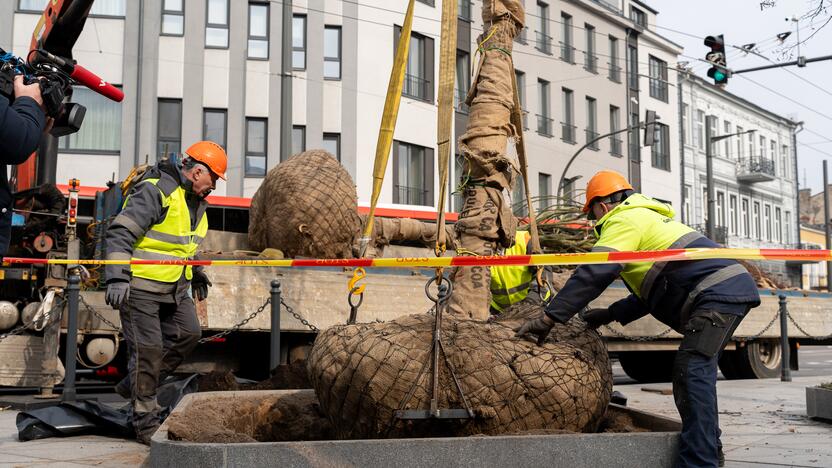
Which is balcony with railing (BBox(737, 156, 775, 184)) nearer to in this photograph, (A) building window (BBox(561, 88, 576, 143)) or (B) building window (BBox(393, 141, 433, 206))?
(A) building window (BBox(561, 88, 576, 143))

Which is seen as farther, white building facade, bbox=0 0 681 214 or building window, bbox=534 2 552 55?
building window, bbox=534 2 552 55

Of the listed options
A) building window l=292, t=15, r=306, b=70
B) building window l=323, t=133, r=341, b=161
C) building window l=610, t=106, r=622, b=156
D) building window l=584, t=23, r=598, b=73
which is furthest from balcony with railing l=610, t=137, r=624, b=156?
building window l=292, t=15, r=306, b=70

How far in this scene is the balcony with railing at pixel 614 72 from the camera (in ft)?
132

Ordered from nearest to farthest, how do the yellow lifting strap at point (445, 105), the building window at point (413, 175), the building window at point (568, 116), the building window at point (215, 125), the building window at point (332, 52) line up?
the yellow lifting strap at point (445, 105), the building window at point (215, 125), the building window at point (332, 52), the building window at point (413, 175), the building window at point (568, 116)

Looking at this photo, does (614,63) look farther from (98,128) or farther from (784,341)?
(784,341)

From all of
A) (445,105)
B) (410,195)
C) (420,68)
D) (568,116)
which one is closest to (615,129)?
(568,116)

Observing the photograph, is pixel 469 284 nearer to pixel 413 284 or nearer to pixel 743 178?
pixel 413 284

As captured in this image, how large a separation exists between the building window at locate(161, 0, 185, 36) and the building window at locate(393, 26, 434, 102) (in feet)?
21.9

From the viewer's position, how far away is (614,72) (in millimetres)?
40500

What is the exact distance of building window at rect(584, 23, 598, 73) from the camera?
38875 millimetres

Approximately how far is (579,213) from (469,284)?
6203mm

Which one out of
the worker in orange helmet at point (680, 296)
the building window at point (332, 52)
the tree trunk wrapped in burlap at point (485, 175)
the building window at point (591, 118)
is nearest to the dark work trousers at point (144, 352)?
the tree trunk wrapped in burlap at point (485, 175)

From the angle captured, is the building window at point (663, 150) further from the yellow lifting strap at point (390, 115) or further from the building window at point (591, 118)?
the yellow lifting strap at point (390, 115)

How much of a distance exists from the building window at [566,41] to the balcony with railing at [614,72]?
305cm
